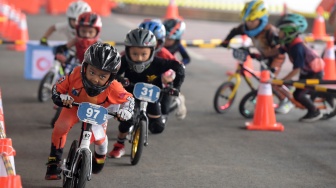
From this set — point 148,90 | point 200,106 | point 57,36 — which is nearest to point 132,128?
point 148,90

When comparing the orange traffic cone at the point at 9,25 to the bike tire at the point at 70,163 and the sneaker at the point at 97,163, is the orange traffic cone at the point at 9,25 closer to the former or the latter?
the sneaker at the point at 97,163

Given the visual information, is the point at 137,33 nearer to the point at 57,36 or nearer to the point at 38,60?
the point at 38,60

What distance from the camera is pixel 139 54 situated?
9.85 meters

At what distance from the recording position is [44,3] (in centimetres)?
3431

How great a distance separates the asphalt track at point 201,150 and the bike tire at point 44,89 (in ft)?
0.64

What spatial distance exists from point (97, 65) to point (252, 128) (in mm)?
4513

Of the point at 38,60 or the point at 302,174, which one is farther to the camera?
the point at 38,60

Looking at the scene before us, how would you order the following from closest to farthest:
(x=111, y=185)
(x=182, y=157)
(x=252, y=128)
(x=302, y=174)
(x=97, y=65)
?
(x=97, y=65) < (x=111, y=185) < (x=302, y=174) < (x=182, y=157) < (x=252, y=128)

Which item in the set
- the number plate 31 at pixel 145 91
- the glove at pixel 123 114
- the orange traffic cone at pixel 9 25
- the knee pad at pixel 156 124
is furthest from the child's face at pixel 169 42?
the orange traffic cone at pixel 9 25

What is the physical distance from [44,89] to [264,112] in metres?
3.82

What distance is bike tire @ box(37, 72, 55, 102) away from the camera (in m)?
13.3

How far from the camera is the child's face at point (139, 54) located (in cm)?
985

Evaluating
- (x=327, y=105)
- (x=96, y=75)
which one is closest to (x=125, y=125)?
(x=96, y=75)

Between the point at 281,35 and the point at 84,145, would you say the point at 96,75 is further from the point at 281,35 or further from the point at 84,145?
the point at 281,35
